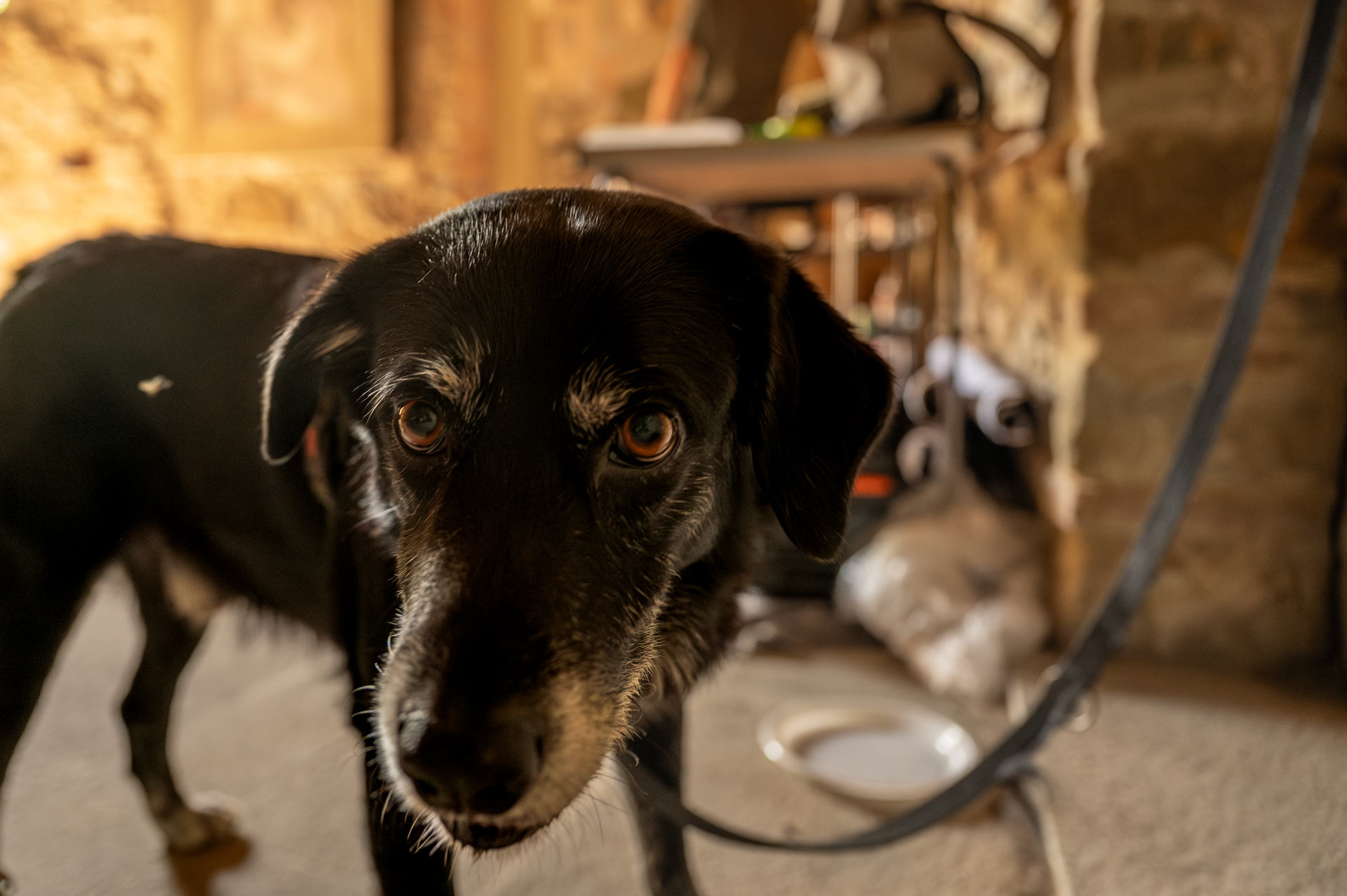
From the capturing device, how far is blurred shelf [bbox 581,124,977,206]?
2.17 m

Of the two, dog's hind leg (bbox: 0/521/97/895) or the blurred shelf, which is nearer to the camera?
dog's hind leg (bbox: 0/521/97/895)

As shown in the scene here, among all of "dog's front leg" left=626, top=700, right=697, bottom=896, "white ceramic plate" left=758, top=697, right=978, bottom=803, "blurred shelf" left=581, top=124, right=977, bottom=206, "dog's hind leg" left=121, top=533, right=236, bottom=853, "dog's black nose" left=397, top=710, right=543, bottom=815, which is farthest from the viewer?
"blurred shelf" left=581, top=124, right=977, bottom=206

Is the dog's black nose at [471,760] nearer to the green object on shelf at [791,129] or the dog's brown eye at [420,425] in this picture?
the dog's brown eye at [420,425]

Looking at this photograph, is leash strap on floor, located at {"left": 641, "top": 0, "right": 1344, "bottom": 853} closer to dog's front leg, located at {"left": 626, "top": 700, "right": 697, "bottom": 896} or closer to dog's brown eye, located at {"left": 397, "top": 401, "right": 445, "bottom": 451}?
dog's front leg, located at {"left": 626, "top": 700, "right": 697, "bottom": 896}

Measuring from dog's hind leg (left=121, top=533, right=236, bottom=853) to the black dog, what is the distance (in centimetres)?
7

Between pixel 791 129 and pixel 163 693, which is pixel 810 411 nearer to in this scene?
pixel 163 693

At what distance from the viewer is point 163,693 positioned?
1.38 meters

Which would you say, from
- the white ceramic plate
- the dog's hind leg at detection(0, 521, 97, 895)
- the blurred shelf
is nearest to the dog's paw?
the dog's hind leg at detection(0, 521, 97, 895)

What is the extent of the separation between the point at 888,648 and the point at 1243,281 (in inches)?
60.4

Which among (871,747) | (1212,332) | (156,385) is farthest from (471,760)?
(1212,332)

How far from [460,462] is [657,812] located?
62 centimetres

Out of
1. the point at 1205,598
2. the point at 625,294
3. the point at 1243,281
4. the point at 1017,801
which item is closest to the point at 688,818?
the point at 625,294

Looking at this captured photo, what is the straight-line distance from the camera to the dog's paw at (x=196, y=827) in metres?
1.40

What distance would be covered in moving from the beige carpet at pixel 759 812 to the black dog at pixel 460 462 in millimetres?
309
